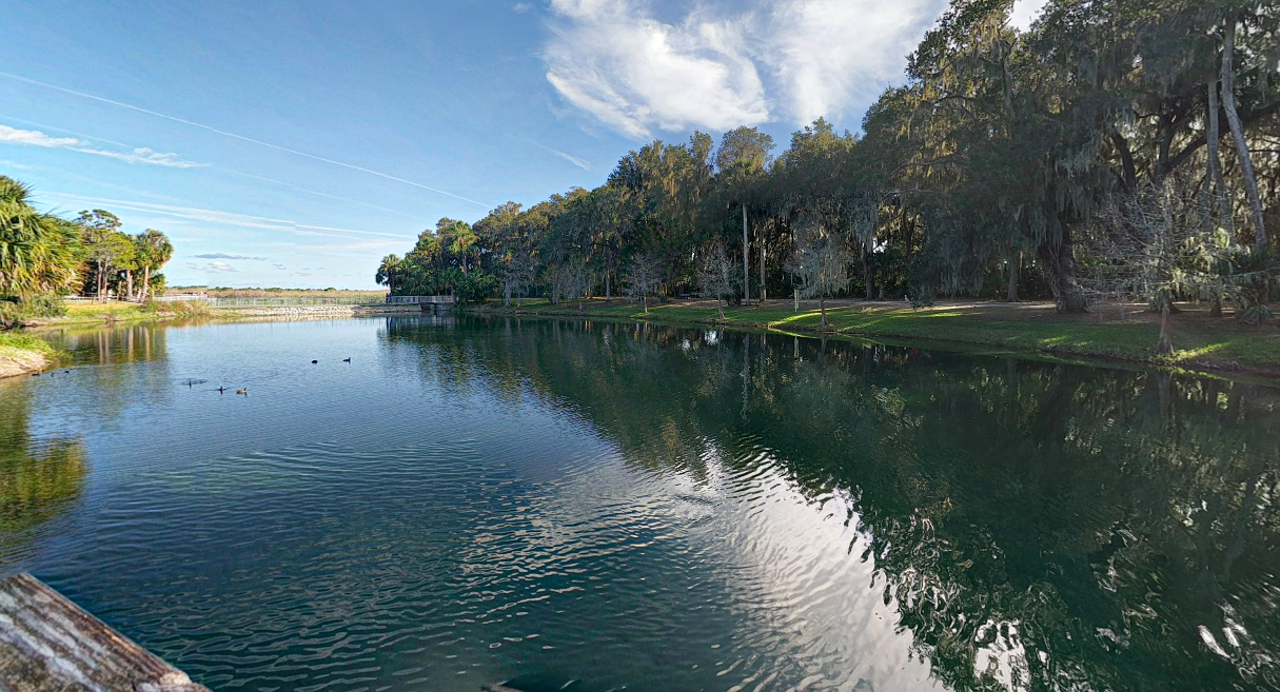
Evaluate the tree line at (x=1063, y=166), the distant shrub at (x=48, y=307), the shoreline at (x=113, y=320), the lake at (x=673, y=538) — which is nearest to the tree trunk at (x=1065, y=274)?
the tree line at (x=1063, y=166)

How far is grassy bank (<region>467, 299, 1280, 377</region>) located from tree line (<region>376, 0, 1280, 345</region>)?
5.47ft

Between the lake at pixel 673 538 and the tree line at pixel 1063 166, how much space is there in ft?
31.1

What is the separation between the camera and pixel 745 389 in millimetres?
21891

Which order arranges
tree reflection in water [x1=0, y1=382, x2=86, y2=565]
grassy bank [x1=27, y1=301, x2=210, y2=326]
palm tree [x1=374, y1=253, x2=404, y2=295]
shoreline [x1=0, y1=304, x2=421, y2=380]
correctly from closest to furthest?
tree reflection in water [x1=0, y1=382, x2=86, y2=565] → shoreline [x1=0, y1=304, x2=421, y2=380] → grassy bank [x1=27, y1=301, x2=210, y2=326] → palm tree [x1=374, y1=253, x2=404, y2=295]

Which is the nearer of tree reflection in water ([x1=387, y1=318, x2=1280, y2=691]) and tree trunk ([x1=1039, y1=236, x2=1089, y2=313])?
tree reflection in water ([x1=387, y1=318, x2=1280, y2=691])

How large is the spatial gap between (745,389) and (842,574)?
46.7 feet

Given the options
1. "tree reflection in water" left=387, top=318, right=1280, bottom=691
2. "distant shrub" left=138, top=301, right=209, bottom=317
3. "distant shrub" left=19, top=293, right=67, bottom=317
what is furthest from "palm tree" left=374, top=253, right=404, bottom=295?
"tree reflection in water" left=387, top=318, right=1280, bottom=691

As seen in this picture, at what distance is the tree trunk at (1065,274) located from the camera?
107ft

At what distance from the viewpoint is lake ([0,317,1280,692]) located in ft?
19.7

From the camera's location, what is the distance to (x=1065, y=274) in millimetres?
33125

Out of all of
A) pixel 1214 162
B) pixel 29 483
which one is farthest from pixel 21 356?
pixel 1214 162

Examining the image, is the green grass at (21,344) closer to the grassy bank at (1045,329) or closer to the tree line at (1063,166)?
the grassy bank at (1045,329)

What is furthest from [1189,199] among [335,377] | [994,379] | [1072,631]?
[335,377]

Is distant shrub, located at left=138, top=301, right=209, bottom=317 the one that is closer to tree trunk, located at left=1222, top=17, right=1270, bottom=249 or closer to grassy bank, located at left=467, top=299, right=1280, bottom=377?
grassy bank, located at left=467, top=299, right=1280, bottom=377
